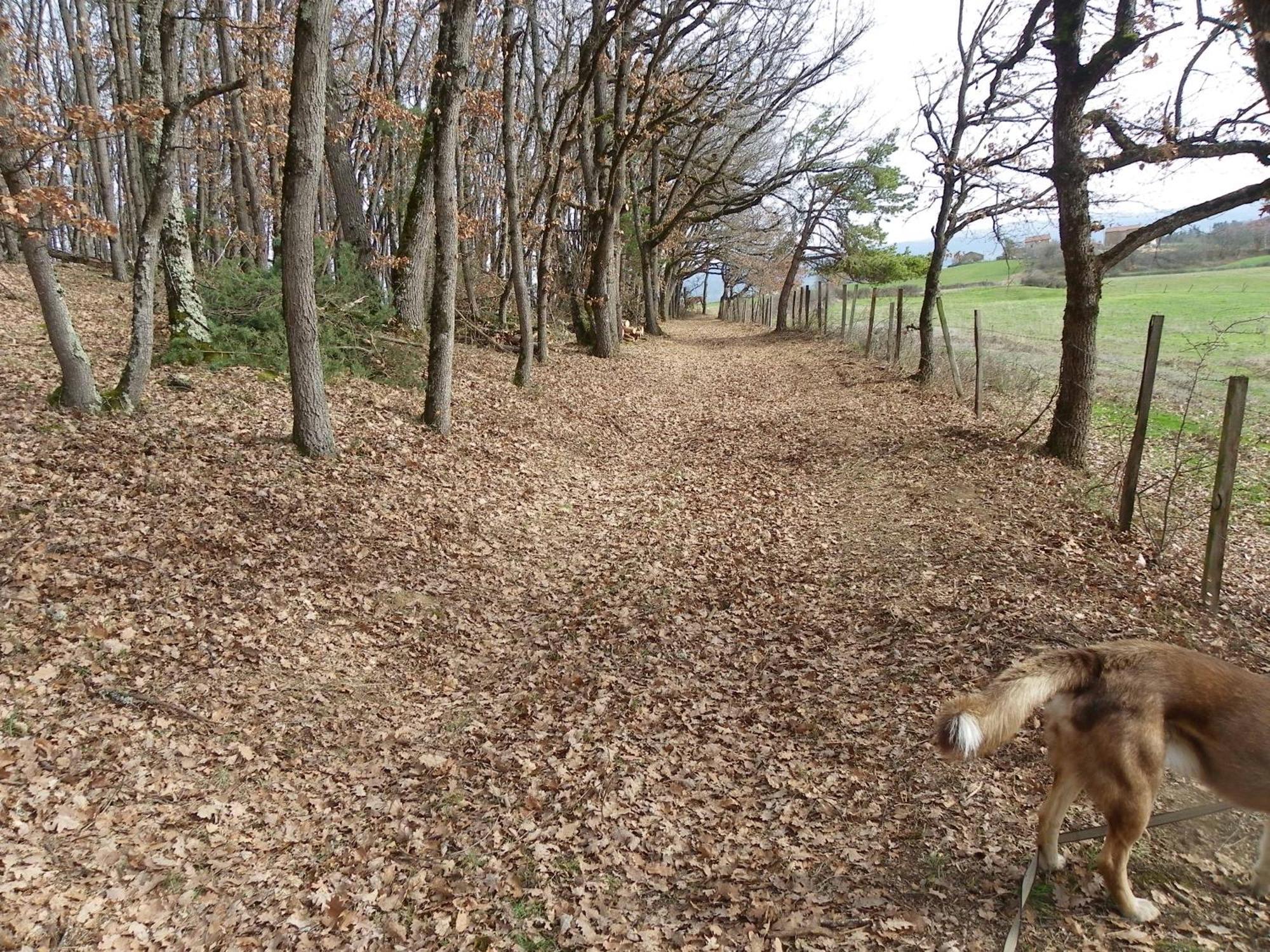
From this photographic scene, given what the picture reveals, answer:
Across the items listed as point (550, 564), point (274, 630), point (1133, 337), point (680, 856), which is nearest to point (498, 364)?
point (550, 564)

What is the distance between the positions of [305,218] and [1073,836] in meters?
9.11

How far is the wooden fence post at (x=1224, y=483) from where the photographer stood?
235 inches

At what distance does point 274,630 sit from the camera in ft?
18.9

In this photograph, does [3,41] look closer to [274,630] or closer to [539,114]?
[274,630]

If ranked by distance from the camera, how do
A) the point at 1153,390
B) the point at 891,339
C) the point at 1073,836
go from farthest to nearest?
the point at 891,339 < the point at 1153,390 < the point at 1073,836

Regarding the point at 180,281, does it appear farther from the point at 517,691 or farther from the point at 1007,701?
the point at 1007,701

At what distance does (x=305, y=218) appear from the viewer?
26.5 ft

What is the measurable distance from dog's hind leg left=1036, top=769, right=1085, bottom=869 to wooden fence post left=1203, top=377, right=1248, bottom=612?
3807 millimetres

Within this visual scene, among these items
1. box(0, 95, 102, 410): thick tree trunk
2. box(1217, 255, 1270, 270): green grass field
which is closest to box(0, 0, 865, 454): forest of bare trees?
box(0, 95, 102, 410): thick tree trunk

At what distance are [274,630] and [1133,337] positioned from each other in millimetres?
24715

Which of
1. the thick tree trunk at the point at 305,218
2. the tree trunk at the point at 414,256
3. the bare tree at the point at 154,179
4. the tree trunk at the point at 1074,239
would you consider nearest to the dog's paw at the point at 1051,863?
the tree trunk at the point at 1074,239

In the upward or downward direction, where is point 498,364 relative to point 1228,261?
downward

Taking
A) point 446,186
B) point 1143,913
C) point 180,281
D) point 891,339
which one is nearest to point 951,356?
point 891,339

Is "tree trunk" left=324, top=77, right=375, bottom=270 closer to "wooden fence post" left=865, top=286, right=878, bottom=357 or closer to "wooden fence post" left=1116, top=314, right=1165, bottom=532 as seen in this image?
"wooden fence post" left=1116, top=314, right=1165, bottom=532
